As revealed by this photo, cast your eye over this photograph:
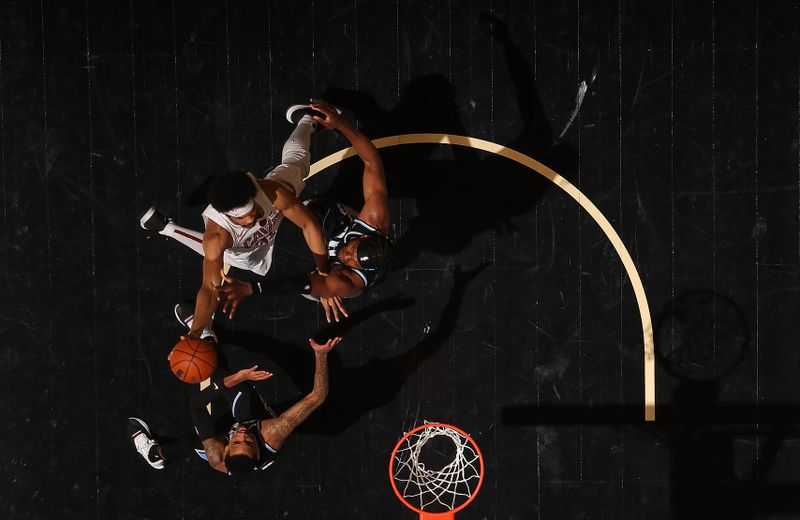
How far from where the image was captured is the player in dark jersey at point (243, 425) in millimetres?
5762

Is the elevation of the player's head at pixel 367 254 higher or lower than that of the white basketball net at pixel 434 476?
higher

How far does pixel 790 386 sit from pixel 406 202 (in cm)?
442

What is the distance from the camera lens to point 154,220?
245 inches

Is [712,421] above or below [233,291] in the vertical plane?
below

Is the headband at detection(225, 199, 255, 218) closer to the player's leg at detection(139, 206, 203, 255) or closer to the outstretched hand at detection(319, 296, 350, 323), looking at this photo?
the outstretched hand at detection(319, 296, 350, 323)

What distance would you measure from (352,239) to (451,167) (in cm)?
158

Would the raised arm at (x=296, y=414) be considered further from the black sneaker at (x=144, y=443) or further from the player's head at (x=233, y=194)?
the player's head at (x=233, y=194)

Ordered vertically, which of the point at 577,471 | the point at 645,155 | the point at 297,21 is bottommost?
the point at 577,471

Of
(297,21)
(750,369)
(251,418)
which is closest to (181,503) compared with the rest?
(251,418)

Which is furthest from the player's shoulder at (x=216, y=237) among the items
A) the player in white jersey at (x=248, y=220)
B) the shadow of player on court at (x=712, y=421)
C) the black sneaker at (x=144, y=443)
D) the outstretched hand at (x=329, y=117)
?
the shadow of player on court at (x=712, y=421)

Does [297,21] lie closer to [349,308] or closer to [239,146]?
[239,146]

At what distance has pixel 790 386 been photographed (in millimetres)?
6398

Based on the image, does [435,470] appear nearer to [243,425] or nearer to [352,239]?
[243,425]

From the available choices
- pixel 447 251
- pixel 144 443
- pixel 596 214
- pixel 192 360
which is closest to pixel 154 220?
pixel 192 360
